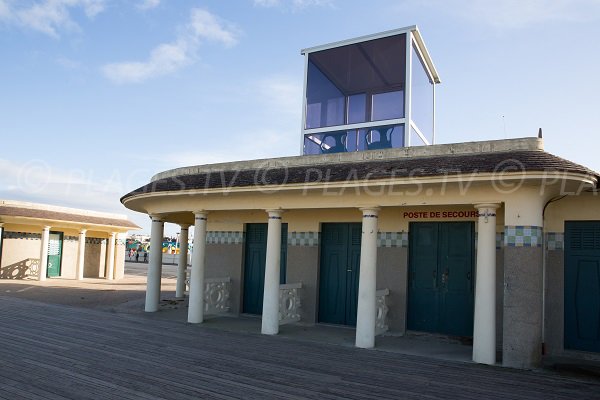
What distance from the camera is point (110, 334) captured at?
988 cm

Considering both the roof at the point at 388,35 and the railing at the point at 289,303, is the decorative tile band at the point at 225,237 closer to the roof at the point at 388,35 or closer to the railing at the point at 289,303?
the railing at the point at 289,303

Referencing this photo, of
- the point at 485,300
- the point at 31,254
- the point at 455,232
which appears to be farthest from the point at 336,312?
the point at 31,254

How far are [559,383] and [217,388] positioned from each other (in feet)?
16.7

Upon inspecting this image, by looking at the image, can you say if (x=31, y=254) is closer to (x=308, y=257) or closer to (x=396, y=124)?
(x=308, y=257)

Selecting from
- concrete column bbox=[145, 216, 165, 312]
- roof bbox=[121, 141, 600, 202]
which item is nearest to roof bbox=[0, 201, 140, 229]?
concrete column bbox=[145, 216, 165, 312]

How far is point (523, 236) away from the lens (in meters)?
7.89

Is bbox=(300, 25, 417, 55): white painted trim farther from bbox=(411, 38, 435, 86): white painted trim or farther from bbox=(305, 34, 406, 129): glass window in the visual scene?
bbox=(411, 38, 435, 86): white painted trim

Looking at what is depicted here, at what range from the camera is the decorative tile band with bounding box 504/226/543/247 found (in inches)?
309

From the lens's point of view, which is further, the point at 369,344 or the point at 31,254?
the point at 31,254

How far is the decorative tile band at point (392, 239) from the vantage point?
423 inches

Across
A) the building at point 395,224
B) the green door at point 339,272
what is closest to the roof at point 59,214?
the building at point 395,224

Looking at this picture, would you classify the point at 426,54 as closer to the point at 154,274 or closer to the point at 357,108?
the point at 357,108

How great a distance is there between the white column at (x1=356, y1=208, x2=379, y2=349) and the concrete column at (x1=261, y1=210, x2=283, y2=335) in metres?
2.13

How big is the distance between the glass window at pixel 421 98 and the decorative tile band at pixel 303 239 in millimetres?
4206
